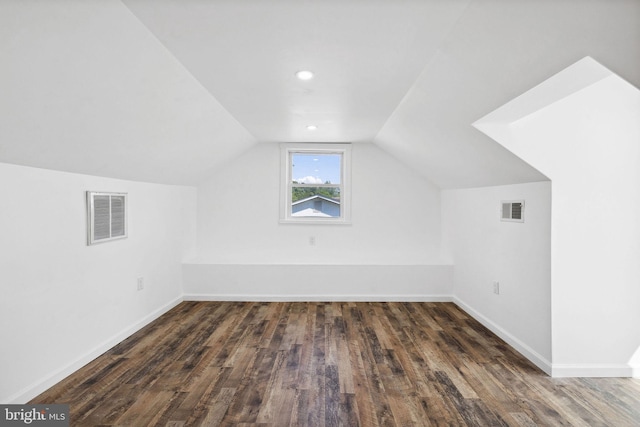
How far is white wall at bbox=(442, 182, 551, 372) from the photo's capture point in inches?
111

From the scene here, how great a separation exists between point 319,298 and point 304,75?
313 centimetres

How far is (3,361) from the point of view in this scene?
2.12m

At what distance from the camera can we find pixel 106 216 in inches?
122

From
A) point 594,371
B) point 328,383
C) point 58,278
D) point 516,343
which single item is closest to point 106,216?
point 58,278

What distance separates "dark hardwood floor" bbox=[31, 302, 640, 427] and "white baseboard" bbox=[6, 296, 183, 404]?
0.05 metres

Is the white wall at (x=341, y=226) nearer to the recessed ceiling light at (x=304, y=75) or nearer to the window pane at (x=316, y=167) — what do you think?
the window pane at (x=316, y=167)

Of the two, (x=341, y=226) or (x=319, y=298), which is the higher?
(x=341, y=226)

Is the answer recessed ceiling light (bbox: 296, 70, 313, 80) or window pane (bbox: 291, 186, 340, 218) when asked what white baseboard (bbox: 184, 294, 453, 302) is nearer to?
window pane (bbox: 291, 186, 340, 218)

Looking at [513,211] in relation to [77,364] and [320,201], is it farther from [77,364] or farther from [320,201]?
[77,364]

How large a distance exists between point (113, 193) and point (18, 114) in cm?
149

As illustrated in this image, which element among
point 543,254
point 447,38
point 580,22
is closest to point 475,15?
point 447,38

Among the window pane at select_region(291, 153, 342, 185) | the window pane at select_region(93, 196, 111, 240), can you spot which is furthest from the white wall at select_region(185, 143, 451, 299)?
the window pane at select_region(93, 196, 111, 240)

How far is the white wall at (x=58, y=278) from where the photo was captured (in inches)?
86.2

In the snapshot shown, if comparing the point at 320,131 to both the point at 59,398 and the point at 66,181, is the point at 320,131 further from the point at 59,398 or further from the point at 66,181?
the point at 59,398
